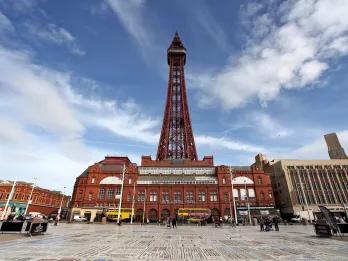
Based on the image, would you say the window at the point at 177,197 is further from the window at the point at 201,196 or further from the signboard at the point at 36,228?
the signboard at the point at 36,228

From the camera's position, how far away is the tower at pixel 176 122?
2692 inches

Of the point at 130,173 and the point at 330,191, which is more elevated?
the point at 130,173

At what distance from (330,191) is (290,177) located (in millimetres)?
10370

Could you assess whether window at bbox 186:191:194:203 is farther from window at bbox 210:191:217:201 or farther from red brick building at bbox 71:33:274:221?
window at bbox 210:191:217:201

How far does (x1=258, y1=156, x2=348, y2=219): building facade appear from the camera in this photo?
57469 millimetres

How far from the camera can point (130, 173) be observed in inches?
2286

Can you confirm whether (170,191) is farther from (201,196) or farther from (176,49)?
(176,49)

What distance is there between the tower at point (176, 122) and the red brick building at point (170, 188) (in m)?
1.05

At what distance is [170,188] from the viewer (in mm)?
55625

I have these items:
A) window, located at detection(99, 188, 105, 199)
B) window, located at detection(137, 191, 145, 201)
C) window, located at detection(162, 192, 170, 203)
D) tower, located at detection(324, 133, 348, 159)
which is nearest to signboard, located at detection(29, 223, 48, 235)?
window, located at detection(137, 191, 145, 201)

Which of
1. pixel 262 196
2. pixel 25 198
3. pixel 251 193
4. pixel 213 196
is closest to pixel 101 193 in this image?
pixel 25 198

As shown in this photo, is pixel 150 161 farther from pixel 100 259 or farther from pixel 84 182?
pixel 100 259

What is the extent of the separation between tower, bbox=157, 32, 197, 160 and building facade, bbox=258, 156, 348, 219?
86.7 feet

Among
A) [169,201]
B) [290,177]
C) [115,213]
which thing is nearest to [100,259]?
[115,213]
